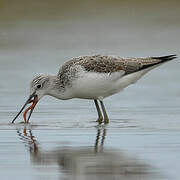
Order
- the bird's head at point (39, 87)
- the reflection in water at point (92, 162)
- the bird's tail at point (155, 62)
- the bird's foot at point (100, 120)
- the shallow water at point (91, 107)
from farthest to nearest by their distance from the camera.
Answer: the bird's tail at point (155, 62) → the bird's head at point (39, 87) → the bird's foot at point (100, 120) → the shallow water at point (91, 107) → the reflection in water at point (92, 162)

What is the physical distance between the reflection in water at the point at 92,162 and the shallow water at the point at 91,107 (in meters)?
0.01

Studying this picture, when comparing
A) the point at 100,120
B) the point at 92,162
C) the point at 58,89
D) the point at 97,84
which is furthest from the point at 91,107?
the point at 92,162

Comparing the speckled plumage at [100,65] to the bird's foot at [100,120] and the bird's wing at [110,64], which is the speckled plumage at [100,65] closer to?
→ the bird's wing at [110,64]

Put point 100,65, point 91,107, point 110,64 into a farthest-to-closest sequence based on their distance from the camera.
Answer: point 91,107, point 110,64, point 100,65

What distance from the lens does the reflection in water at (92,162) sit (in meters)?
9.22

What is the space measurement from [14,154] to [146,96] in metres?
5.76

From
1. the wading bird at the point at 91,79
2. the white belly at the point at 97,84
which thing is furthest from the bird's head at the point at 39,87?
the white belly at the point at 97,84

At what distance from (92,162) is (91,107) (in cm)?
526

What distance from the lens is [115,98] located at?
52.4 feet

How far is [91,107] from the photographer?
15.2 meters

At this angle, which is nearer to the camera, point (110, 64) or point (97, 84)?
point (97, 84)

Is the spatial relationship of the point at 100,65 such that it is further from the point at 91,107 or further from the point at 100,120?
the point at 91,107

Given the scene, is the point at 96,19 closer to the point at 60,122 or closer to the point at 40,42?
the point at 40,42

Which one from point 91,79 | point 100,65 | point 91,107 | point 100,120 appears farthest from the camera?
point 91,107
